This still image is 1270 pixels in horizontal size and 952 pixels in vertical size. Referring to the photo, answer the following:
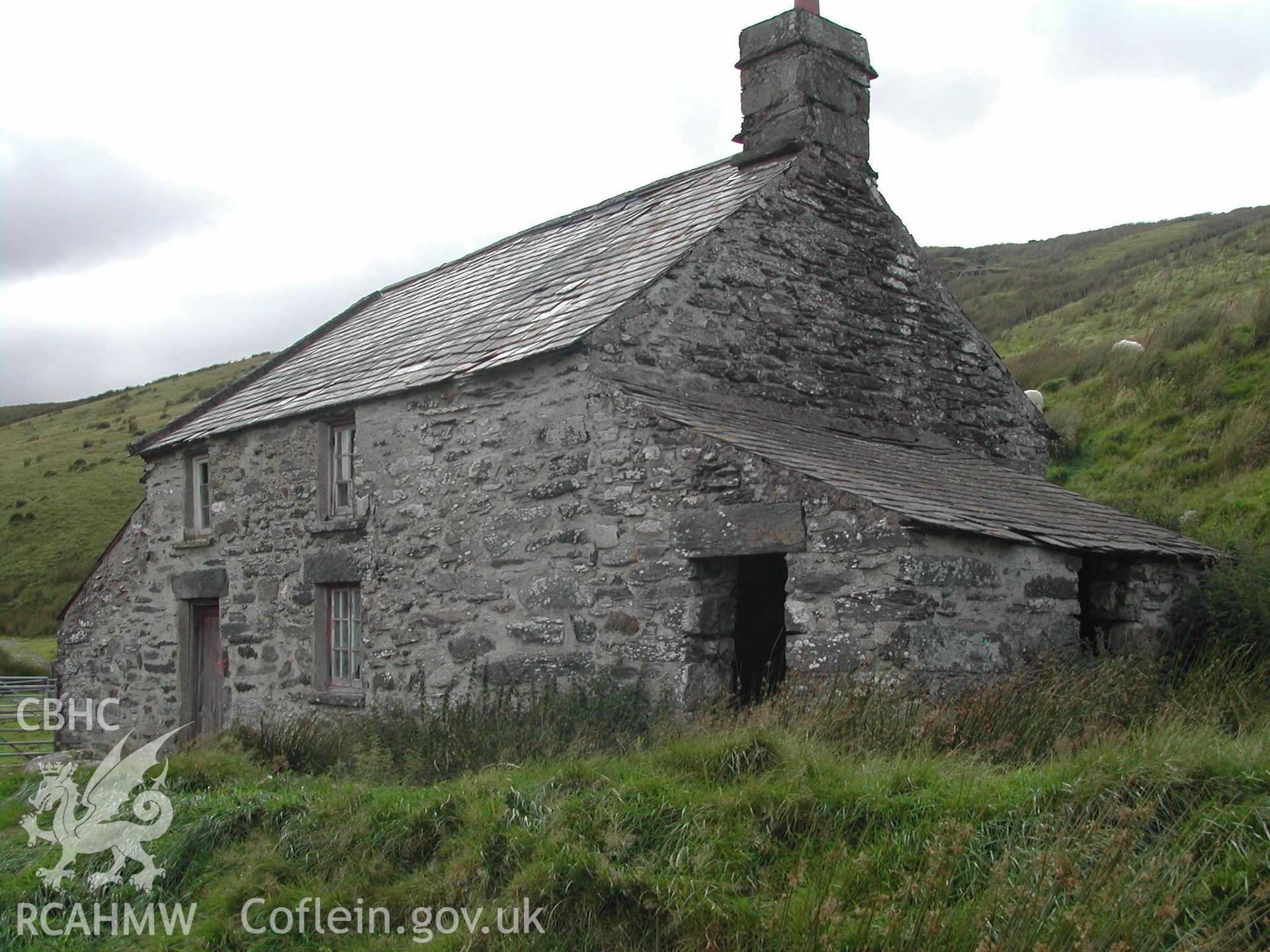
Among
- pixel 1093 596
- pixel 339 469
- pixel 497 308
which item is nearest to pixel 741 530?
pixel 1093 596

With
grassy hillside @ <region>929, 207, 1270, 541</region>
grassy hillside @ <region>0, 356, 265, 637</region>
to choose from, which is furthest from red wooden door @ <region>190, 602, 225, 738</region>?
grassy hillside @ <region>929, 207, 1270, 541</region>

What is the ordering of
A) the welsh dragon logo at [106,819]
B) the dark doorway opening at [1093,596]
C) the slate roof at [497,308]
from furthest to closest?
the slate roof at [497,308] < the dark doorway opening at [1093,596] < the welsh dragon logo at [106,819]

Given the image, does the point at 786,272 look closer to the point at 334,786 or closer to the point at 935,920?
the point at 334,786

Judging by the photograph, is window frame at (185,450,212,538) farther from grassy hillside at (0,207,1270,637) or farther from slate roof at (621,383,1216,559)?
grassy hillside at (0,207,1270,637)

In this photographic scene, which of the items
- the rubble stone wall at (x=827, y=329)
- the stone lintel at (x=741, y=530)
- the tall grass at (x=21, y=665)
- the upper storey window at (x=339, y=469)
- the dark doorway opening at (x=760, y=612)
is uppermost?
the rubble stone wall at (x=827, y=329)

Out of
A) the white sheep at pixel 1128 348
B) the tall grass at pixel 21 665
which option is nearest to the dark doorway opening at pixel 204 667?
the tall grass at pixel 21 665

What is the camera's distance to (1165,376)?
1803 cm

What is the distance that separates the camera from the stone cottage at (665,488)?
26.8 ft

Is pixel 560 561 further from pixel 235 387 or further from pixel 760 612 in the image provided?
pixel 235 387

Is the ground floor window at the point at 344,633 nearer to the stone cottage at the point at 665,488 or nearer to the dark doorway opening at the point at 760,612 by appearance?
the stone cottage at the point at 665,488

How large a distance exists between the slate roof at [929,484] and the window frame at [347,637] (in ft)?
13.9

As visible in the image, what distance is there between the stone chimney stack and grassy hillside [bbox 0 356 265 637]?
53.2ft

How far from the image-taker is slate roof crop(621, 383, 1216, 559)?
809 cm

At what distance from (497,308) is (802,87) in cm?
391
